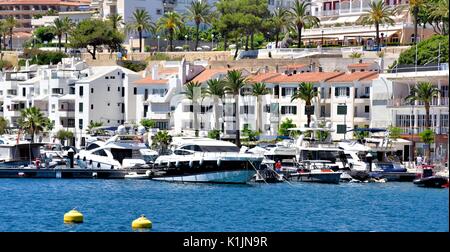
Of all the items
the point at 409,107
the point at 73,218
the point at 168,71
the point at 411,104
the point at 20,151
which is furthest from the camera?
the point at 168,71

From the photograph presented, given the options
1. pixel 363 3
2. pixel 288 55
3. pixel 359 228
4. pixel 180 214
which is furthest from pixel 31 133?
pixel 359 228

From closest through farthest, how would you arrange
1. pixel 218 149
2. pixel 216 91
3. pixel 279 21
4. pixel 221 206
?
pixel 221 206
pixel 218 149
pixel 216 91
pixel 279 21

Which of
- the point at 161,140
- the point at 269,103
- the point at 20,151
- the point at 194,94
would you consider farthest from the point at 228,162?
the point at 194,94

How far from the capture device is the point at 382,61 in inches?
4697

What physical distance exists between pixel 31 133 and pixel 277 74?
75.5 ft

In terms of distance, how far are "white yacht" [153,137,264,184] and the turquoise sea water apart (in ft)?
4.55

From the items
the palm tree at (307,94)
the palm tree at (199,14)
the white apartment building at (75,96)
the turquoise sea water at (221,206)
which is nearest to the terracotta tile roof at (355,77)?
the palm tree at (307,94)

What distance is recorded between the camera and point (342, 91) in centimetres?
11250

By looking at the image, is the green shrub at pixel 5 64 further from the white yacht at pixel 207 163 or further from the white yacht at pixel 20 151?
the white yacht at pixel 207 163

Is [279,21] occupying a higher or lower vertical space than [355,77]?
higher

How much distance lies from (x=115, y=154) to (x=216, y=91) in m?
19.7

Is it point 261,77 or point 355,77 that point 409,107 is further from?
point 261,77

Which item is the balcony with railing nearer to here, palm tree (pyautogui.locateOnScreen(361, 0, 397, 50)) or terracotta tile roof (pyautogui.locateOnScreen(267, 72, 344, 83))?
terracotta tile roof (pyautogui.locateOnScreen(267, 72, 344, 83))

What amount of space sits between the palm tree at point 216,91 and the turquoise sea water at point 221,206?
27.5 meters
